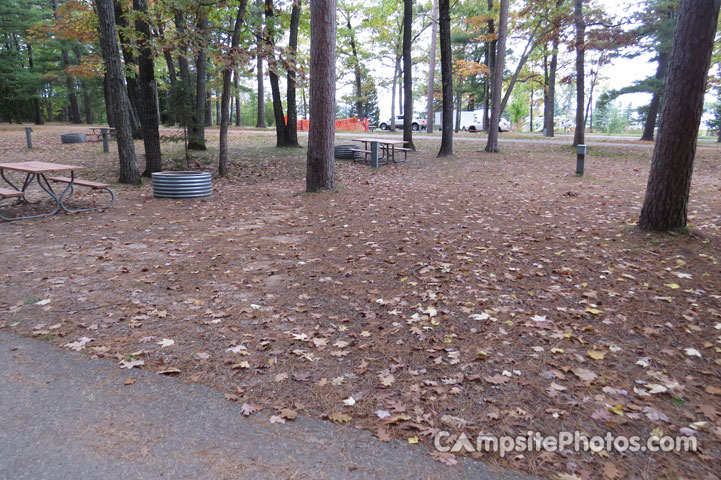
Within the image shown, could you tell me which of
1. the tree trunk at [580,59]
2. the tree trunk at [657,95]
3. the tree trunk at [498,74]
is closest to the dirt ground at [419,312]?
the tree trunk at [580,59]

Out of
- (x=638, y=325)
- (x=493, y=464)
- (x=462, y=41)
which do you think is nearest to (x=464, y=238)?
(x=638, y=325)

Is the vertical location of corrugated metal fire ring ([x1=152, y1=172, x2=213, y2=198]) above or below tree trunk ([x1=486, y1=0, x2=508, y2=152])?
below

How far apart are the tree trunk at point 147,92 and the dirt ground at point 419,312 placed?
3.84 meters

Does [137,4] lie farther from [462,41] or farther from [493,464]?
[462,41]

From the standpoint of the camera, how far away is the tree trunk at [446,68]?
48.4 ft

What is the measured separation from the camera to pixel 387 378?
3.08 meters

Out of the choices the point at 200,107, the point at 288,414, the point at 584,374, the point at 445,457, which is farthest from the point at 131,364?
the point at 200,107

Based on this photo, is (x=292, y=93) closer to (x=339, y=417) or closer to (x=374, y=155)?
(x=374, y=155)

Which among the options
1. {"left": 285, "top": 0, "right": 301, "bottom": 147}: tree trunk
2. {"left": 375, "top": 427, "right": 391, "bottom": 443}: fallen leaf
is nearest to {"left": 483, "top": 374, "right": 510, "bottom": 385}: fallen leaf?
{"left": 375, "top": 427, "right": 391, "bottom": 443}: fallen leaf

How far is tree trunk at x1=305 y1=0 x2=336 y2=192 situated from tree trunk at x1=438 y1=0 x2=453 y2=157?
6791 mm

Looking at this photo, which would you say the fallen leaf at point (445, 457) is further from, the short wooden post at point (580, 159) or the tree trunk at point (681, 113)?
the short wooden post at point (580, 159)

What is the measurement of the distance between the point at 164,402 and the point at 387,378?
1.43m

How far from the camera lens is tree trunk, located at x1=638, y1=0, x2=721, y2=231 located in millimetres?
5164

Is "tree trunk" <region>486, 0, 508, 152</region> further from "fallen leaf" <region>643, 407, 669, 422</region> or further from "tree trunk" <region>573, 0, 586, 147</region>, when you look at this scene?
"fallen leaf" <region>643, 407, 669, 422</region>
